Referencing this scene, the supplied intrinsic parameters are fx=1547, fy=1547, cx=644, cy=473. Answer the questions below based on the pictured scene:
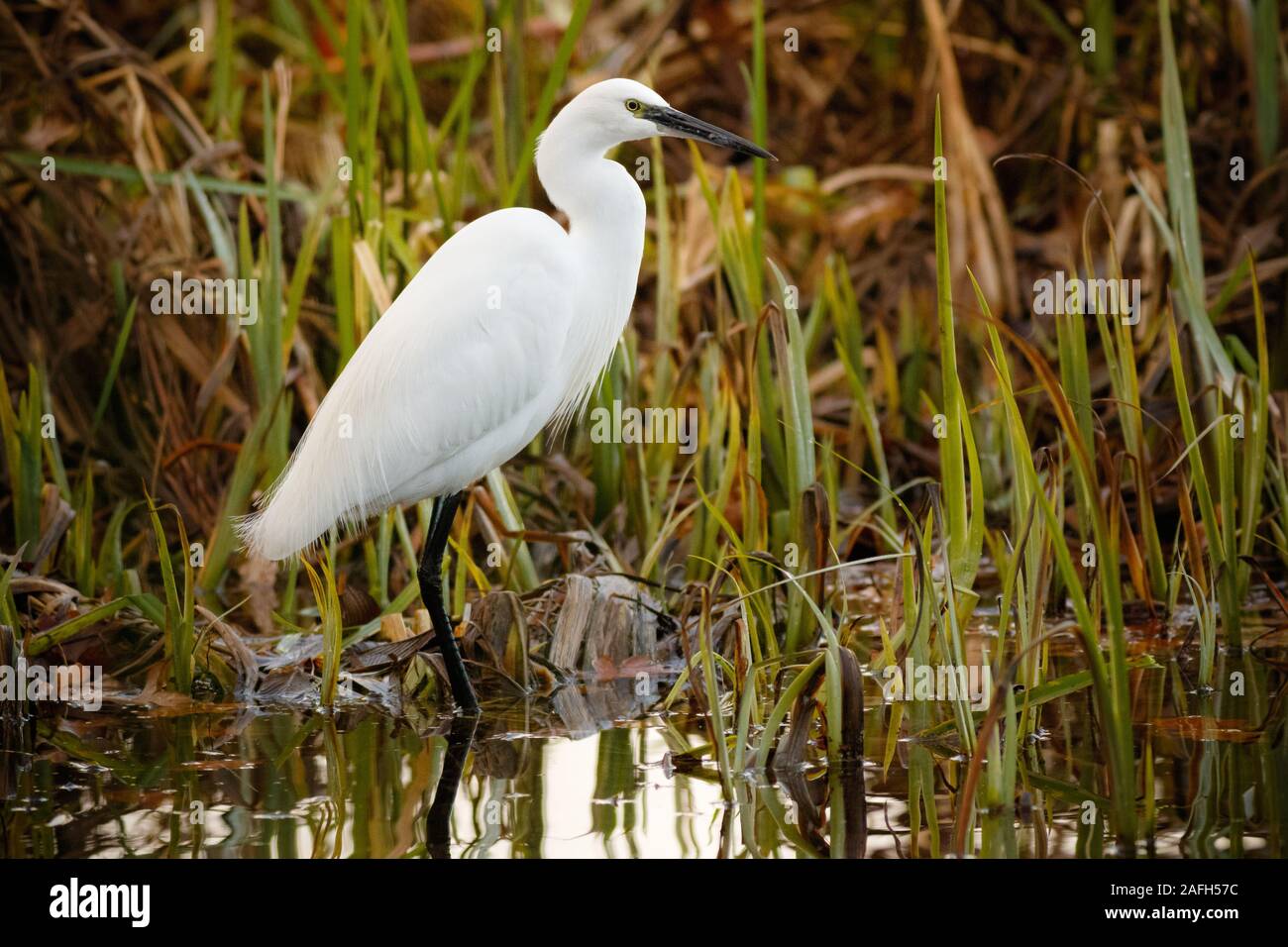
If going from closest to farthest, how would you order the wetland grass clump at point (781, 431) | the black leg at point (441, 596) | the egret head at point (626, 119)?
the wetland grass clump at point (781, 431), the black leg at point (441, 596), the egret head at point (626, 119)

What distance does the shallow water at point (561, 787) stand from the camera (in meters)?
2.78

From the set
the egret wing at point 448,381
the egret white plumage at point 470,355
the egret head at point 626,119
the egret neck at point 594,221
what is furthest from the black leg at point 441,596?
the egret head at point 626,119

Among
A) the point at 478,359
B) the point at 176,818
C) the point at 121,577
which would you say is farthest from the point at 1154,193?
the point at 176,818

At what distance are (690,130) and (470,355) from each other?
0.81 metres

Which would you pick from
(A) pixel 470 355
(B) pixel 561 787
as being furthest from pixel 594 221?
(B) pixel 561 787

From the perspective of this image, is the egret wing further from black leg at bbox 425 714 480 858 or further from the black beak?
black leg at bbox 425 714 480 858

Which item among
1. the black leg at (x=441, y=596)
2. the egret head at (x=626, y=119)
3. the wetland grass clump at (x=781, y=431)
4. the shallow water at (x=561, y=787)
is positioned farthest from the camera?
the egret head at (x=626, y=119)

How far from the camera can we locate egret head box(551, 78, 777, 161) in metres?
3.95

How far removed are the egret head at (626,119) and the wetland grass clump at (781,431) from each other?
52cm

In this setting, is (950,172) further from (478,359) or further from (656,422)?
(478,359)

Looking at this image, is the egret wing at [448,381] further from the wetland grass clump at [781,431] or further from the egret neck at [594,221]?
the wetland grass clump at [781,431]

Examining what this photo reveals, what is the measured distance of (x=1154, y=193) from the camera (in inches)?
236

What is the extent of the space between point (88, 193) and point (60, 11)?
0.70 metres

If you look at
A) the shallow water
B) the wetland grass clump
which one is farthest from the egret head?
the shallow water
